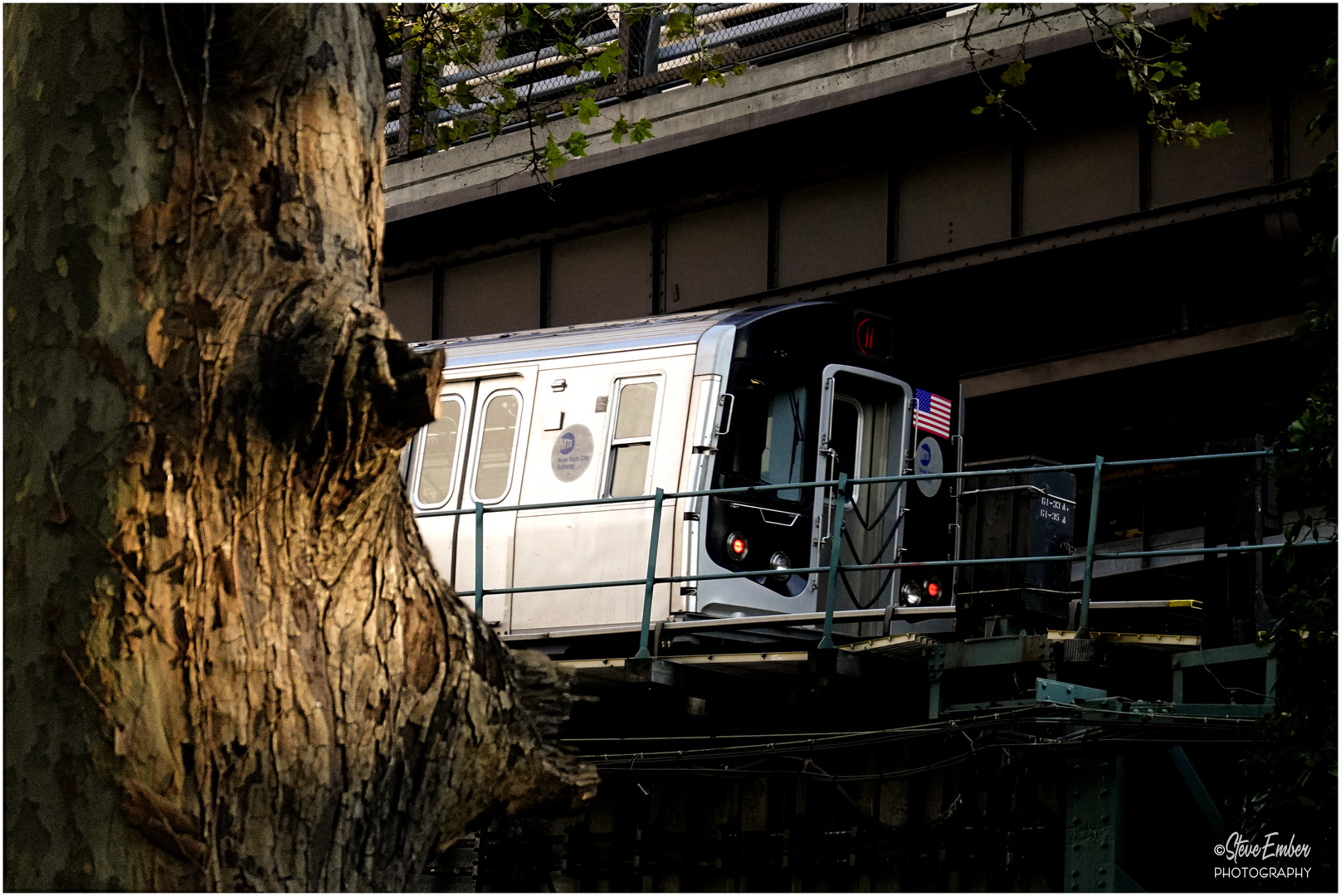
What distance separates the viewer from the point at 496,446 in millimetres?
13781

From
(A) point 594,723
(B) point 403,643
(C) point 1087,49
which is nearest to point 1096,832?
(A) point 594,723

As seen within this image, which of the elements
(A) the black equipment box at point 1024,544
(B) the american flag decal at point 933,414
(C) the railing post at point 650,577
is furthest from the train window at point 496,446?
(A) the black equipment box at point 1024,544

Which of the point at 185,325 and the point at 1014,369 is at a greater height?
the point at 1014,369

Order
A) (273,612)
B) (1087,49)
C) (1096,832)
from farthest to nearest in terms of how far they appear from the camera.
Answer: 1. (1087,49)
2. (1096,832)
3. (273,612)

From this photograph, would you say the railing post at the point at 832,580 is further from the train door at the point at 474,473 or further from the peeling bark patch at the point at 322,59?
the peeling bark patch at the point at 322,59

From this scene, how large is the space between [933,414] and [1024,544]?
Answer: 266 cm

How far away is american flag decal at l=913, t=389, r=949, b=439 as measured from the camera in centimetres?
1406

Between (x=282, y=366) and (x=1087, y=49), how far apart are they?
45.7 ft

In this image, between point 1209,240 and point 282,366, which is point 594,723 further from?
point 282,366

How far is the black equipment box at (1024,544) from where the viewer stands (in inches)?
452

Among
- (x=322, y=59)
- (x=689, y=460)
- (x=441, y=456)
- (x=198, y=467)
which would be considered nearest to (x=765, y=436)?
(x=689, y=460)

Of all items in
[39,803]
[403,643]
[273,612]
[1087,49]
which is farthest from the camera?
[1087,49]

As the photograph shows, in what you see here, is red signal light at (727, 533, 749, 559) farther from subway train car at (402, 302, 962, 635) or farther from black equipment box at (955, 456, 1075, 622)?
black equipment box at (955, 456, 1075, 622)

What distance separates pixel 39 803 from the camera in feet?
14.0
